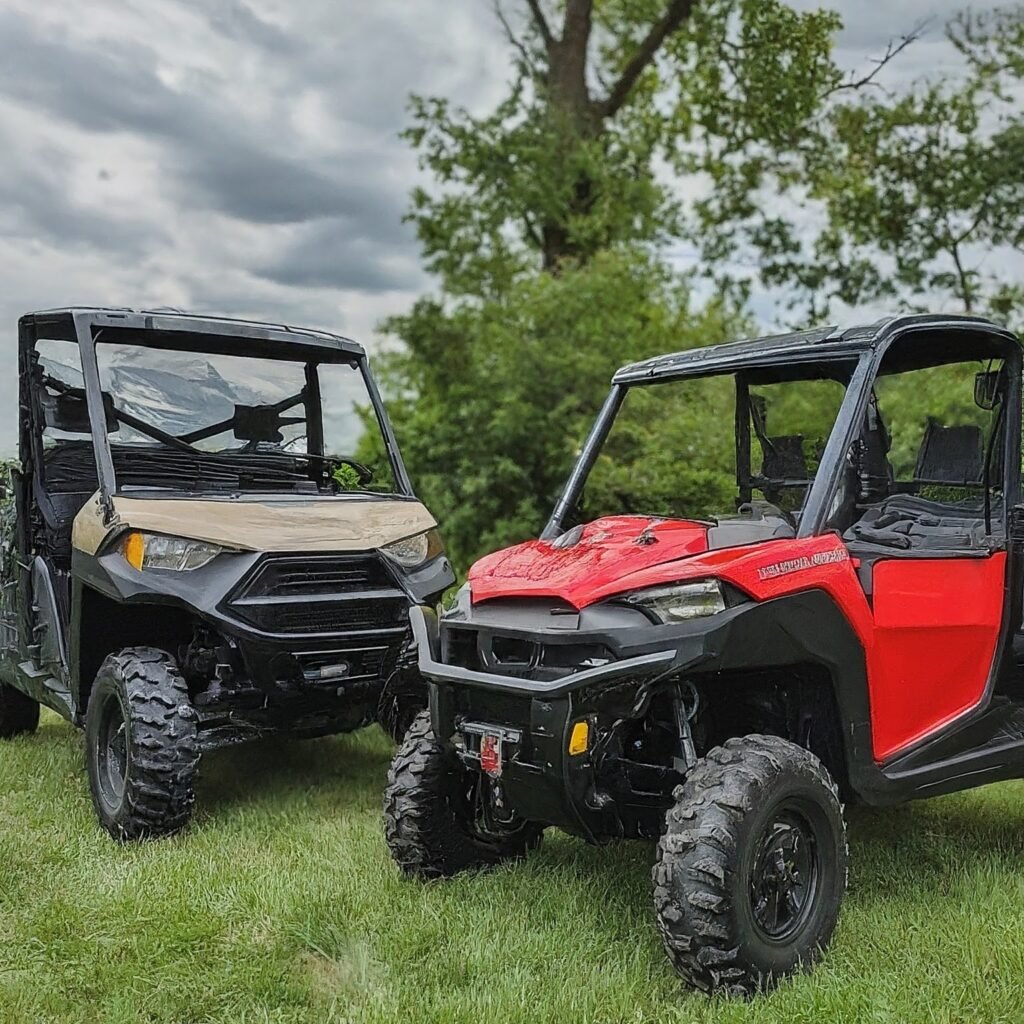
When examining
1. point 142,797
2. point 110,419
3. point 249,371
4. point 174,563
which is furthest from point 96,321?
point 142,797

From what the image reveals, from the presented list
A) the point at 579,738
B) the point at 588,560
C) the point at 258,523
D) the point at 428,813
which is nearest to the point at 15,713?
the point at 258,523

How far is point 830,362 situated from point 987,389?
2.39 feet

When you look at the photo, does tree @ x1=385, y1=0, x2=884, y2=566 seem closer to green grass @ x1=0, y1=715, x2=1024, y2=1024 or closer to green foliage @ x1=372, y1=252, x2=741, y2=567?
green foliage @ x1=372, y1=252, x2=741, y2=567

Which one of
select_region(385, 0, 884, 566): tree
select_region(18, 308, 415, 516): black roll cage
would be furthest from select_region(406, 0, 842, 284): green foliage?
select_region(18, 308, 415, 516): black roll cage

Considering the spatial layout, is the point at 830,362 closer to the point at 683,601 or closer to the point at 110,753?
the point at 683,601

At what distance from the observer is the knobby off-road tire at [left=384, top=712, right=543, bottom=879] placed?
172 inches

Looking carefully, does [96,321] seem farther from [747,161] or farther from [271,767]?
[747,161]

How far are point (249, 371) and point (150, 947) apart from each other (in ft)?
11.1

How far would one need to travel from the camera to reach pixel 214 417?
6309 millimetres

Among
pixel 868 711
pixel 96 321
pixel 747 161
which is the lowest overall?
pixel 868 711

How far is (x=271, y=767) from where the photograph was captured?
6.56 m

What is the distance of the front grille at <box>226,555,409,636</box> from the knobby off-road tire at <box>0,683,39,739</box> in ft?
9.35

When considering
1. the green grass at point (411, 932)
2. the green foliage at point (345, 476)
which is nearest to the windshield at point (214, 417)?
the green foliage at point (345, 476)

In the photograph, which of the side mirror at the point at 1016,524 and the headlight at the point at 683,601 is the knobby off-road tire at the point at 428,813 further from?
the side mirror at the point at 1016,524
